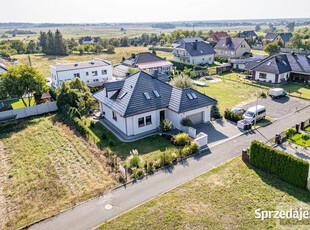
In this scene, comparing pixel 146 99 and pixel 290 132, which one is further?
pixel 146 99

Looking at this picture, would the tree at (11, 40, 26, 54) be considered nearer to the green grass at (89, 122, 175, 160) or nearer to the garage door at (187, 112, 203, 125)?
the green grass at (89, 122, 175, 160)

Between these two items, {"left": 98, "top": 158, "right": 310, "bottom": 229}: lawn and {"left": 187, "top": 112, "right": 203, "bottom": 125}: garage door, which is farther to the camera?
{"left": 187, "top": 112, "right": 203, "bottom": 125}: garage door

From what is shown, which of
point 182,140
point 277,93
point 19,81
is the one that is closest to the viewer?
point 182,140

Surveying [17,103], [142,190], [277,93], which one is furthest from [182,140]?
[17,103]

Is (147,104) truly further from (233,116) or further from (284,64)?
(284,64)

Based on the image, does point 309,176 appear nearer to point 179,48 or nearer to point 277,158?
point 277,158

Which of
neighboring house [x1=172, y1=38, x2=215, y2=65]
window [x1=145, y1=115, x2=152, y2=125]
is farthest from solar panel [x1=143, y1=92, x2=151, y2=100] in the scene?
neighboring house [x1=172, y1=38, x2=215, y2=65]

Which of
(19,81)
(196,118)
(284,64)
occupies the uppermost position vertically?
(19,81)
